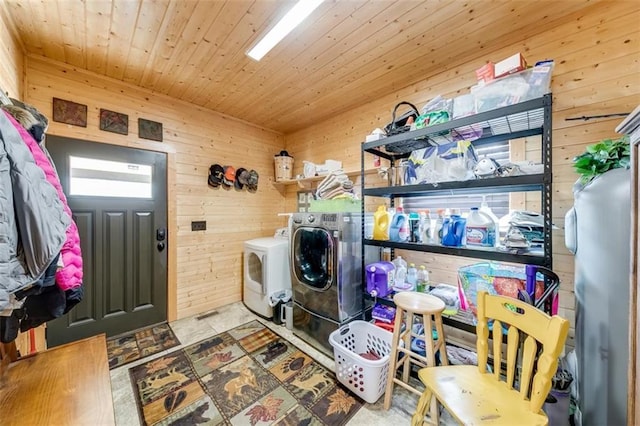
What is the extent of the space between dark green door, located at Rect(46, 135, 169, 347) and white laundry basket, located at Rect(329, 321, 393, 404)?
205 centimetres

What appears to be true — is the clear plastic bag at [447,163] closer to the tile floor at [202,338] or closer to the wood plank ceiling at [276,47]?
the wood plank ceiling at [276,47]

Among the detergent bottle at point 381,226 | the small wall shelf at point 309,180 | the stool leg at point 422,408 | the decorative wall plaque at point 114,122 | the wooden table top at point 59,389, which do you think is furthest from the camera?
the small wall shelf at point 309,180

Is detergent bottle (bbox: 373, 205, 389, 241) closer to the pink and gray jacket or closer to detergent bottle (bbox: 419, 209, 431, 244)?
detergent bottle (bbox: 419, 209, 431, 244)

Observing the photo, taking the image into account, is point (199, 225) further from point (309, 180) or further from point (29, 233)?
point (29, 233)

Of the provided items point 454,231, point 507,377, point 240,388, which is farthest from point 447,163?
point 240,388

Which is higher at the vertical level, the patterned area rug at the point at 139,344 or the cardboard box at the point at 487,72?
the cardboard box at the point at 487,72

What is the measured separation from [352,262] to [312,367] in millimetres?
897

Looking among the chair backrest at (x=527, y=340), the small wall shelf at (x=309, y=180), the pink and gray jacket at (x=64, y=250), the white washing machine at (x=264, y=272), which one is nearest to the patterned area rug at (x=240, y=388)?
the white washing machine at (x=264, y=272)

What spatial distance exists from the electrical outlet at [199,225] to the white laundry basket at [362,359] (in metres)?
2.03

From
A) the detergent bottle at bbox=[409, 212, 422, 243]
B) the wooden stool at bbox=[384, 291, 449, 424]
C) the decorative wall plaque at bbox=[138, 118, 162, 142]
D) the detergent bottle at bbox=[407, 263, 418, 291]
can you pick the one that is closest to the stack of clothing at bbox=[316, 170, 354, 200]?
the detergent bottle at bbox=[409, 212, 422, 243]

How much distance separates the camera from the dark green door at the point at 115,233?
2148 mm

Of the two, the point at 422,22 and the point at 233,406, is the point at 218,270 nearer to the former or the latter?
the point at 233,406

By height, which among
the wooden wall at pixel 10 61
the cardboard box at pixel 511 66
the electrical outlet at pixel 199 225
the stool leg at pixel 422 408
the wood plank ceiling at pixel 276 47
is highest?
the wood plank ceiling at pixel 276 47

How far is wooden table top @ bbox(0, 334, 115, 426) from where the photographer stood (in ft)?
2.83
